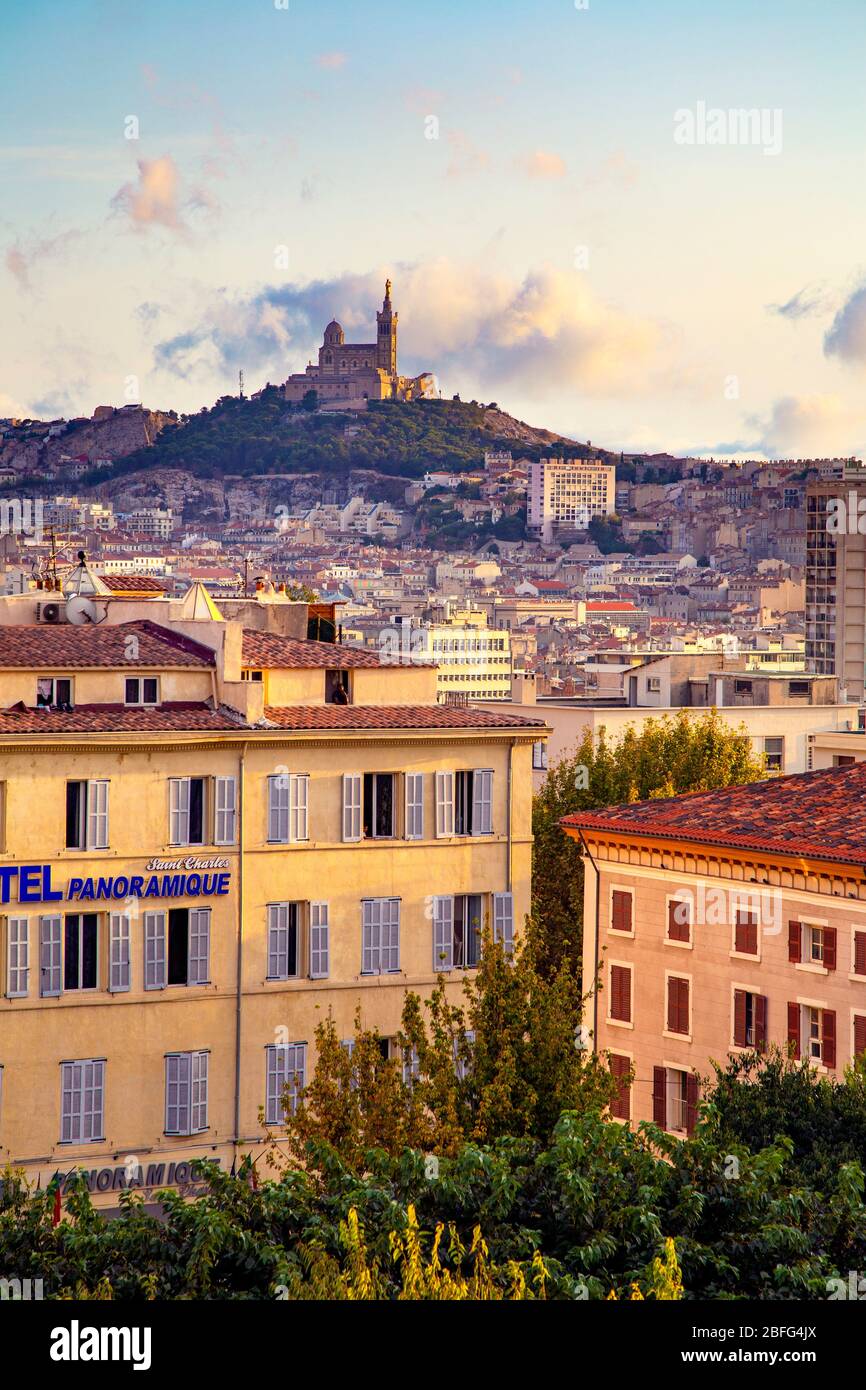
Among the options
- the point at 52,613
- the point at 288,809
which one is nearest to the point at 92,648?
the point at 288,809

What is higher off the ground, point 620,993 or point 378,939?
point 378,939

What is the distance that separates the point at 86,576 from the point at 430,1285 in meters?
35.9

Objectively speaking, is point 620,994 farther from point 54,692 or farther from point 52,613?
point 52,613

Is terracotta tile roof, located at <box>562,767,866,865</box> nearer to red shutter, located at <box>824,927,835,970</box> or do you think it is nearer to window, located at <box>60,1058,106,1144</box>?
red shutter, located at <box>824,927,835,970</box>

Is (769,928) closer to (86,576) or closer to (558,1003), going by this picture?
(558,1003)

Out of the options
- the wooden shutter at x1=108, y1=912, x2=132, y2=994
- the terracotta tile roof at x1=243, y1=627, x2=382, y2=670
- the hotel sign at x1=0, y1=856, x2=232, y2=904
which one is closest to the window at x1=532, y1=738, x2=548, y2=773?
the terracotta tile roof at x1=243, y1=627, x2=382, y2=670

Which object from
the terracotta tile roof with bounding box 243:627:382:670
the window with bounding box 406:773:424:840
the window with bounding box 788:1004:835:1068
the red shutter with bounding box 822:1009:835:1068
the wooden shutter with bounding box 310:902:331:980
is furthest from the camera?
the terracotta tile roof with bounding box 243:627:382:670

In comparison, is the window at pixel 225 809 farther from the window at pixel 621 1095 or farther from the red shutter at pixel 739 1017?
the red shutter at pixel 739 1017

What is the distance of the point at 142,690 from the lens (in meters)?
39.0

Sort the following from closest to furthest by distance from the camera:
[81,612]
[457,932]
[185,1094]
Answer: [185,1094] → [457,932] → [81,612]

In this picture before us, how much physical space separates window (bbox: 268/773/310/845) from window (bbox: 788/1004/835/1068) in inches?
338

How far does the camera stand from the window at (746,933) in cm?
3791

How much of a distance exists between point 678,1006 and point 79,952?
411 inches

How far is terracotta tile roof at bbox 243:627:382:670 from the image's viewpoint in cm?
4081
